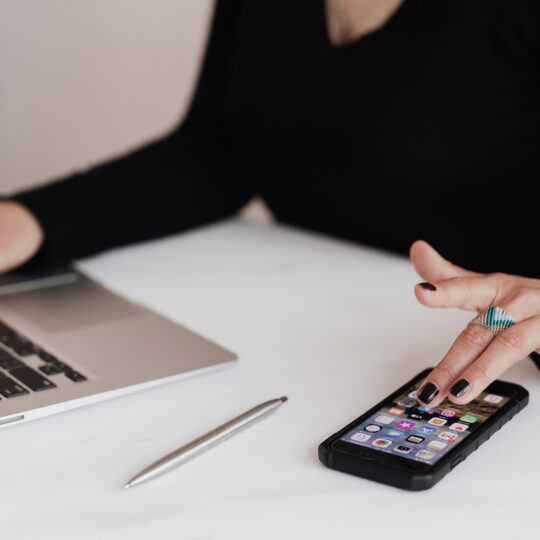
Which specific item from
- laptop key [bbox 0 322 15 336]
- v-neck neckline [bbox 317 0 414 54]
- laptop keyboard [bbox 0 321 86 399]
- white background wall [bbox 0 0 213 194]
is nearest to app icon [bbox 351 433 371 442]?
laptop keyboard [bbox 0 321 86 399]

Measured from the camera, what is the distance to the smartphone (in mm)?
473

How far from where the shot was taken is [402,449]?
491 millimetres

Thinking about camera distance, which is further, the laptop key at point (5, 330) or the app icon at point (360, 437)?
the laptop key at point (5, 330)

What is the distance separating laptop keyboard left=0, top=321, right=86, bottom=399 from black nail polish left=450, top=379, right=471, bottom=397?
27 cm

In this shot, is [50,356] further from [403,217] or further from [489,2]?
[489,2]

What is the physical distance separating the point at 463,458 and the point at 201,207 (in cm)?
65

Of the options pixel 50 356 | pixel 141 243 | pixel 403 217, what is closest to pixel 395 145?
pixel 403 217

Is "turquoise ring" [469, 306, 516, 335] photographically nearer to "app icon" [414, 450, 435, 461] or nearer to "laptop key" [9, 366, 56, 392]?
"app icon" [414, 450, 435, 461]

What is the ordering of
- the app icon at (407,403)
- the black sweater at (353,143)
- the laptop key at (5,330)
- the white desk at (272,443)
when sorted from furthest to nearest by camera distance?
the black sweater at (353,143) → the laptop key at (5,330) → the app icon at (407,403) → the white desk at (272,443)

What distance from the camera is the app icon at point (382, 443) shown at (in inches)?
19.6

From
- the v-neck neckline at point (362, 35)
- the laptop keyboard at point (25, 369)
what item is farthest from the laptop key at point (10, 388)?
the v-neck neckline at point (362, 35)

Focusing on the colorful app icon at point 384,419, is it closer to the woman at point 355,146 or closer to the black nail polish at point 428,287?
the black nail polish at point 428,287

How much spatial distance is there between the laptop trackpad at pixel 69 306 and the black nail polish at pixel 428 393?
32 centimetres

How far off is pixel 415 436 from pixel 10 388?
0.29 metres
